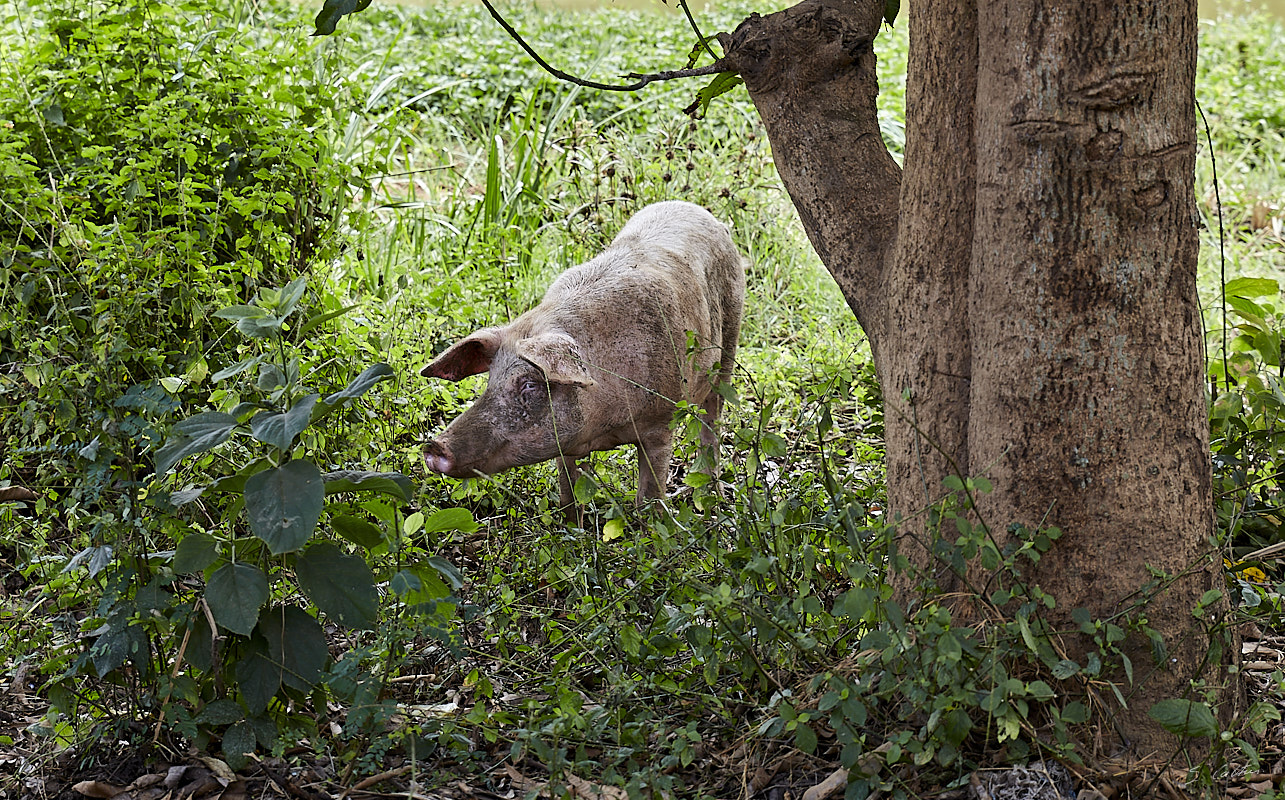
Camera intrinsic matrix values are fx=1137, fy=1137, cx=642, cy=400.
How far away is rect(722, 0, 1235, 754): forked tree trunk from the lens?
221cm

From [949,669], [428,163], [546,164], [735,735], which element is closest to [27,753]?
[735,735]

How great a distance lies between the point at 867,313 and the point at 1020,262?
0.54m

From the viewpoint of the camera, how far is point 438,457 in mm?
3473

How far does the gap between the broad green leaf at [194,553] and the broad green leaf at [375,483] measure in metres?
0.26

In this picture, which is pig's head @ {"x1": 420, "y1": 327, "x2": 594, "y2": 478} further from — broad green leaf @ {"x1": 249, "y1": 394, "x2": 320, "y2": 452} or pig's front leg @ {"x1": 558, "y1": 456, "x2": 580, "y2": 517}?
broad green leaf @ {"x1": 249, "y1": 394, "x2": 320, "y2": 452}

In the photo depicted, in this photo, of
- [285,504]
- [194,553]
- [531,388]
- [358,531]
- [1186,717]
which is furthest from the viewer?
[531,388]

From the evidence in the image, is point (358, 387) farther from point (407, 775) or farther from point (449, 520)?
point (407, 775)

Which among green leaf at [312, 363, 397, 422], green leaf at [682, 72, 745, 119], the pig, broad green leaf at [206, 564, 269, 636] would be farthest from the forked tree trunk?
broad green leaf at [206, 564, 269, 636]

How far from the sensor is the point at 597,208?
6.34m

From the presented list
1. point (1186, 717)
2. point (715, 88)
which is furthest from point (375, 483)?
point (1186, 717)

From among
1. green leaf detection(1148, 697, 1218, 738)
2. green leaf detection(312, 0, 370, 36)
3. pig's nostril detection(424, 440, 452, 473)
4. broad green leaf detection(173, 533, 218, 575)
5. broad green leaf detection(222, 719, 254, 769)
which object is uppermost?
green leaf detection(312, 0, 370, 36)

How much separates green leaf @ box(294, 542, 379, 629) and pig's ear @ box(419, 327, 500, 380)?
4.59 ft

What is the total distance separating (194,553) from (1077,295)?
6.01 ft

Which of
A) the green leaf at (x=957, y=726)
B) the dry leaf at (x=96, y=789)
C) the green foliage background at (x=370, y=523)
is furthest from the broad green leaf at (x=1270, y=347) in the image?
the dry leaf at (x=96, y=789)
